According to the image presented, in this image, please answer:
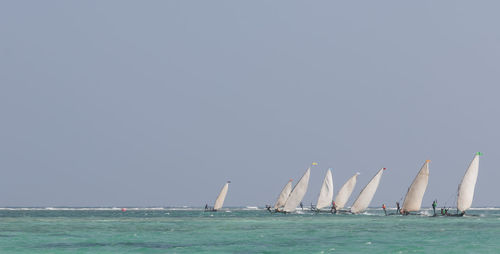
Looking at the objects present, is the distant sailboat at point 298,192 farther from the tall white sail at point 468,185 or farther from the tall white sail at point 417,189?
the tall white sail at point 468,185

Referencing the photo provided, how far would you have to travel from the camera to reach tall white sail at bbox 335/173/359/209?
14050 centimetres

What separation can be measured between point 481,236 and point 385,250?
55.3ft

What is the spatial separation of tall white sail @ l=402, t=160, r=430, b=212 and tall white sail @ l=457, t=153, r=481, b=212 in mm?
4799

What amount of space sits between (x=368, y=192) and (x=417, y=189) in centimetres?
1606

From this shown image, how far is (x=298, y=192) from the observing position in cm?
14200

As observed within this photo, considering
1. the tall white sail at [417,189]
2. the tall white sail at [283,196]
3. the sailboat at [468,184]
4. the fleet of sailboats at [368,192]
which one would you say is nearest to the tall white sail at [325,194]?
the fleet of sailboats at [368,192]

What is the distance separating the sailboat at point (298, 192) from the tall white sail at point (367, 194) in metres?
11.4

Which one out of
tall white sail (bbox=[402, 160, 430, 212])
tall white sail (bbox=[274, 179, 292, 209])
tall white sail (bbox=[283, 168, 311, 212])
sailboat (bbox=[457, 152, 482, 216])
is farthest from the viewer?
tall white sail (bbox=[274, 179, 292, 209])

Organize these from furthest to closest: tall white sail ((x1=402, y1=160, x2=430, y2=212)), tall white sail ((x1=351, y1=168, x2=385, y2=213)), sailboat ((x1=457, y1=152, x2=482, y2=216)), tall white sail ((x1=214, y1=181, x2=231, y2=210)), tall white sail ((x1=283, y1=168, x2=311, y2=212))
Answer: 1. tall white sail ((x1=214, y1=181, x2=231, y2=210))
2. tall white sail ((x1=283, y1=168, x2=311, y2=212))
3. tall white sail ((x1=351, y1=168, x2=385, y2=213))
4. tall white sail ((x1=402, y1=160, x2=430, y2=212))
5. sailboat ((x1=457, y1=152, x2=482, y2=216))

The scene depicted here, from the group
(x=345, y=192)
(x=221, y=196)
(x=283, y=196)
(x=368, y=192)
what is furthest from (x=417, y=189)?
(x=221, y=196)

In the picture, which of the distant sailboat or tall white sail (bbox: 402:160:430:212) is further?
the distant sailboat

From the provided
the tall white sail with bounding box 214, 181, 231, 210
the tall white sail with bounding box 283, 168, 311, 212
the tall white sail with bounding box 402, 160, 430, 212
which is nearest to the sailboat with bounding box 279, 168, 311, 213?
the tall white sail with bounding box 283, 168, 311, 212

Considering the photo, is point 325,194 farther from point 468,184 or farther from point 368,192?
point 468,184

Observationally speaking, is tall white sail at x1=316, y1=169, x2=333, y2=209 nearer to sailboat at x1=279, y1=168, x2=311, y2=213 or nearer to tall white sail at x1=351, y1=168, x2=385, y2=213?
sailboat at x1=279, y1=168, x2=311, y2=213
